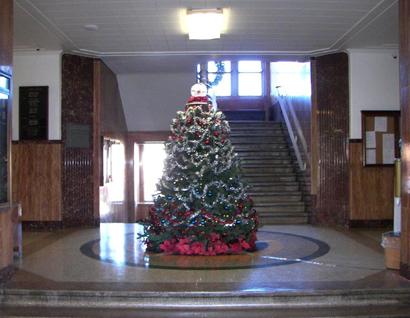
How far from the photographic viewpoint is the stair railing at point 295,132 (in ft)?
29.8

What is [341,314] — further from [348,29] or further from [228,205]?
[348,29]

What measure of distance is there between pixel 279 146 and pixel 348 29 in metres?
4.30

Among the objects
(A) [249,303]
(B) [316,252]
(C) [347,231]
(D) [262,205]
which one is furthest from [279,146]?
(A) [249,303]

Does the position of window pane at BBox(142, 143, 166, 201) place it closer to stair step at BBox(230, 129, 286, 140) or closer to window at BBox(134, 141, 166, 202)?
window at BBox(134, 141, 166, 202)

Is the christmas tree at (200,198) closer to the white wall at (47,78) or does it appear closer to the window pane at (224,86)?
the white wall at (47,78)

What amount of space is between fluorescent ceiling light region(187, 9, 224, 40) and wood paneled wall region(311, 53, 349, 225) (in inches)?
95.4

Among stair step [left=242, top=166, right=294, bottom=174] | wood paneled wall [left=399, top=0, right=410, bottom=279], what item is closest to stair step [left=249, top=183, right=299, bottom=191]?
stair step [left=242, top=166, right=294, bottom=174]

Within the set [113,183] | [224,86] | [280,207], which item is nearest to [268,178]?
[280,207]

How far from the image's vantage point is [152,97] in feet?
34.9

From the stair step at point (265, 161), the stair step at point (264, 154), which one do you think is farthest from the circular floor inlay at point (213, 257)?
the stair step at point (264, 154)

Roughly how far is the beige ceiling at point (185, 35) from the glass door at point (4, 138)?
4.40 ft

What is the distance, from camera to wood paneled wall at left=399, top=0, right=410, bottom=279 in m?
4.57

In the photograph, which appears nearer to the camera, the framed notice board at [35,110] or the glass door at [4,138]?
the glass door at [4,138]

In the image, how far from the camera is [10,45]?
4820 mm
